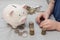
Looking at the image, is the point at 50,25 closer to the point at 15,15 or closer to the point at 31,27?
the point at 31,27

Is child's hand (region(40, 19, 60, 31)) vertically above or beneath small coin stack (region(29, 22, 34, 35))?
above

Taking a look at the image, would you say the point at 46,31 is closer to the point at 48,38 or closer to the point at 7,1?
the point at 48,38

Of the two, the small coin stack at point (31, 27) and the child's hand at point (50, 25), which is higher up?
the child's hand at point (50, 25)

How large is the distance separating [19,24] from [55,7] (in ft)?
1.08

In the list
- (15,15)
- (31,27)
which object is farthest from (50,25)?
(15,15)

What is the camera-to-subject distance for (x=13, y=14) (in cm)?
96

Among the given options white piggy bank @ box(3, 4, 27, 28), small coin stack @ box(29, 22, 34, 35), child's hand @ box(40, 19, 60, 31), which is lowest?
small coin stack @ box(29, 22, 34, 35)

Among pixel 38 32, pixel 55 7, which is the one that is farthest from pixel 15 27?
pixel 55 7

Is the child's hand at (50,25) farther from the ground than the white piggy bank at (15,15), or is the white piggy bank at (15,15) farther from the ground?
the white piggy bank at (15,15)

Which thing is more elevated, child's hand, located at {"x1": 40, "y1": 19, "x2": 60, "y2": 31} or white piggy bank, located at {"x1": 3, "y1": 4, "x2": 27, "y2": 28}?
white piggy bank, located at {"x1": 3, "y1": 4, "x2": 27, "y2": 28}

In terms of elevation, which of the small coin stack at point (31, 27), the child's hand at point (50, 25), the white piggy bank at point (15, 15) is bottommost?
the small coin stack at point (31, 27)

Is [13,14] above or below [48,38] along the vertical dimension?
above

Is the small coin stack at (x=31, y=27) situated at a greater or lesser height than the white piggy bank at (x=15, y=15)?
lesser

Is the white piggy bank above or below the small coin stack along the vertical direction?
above
